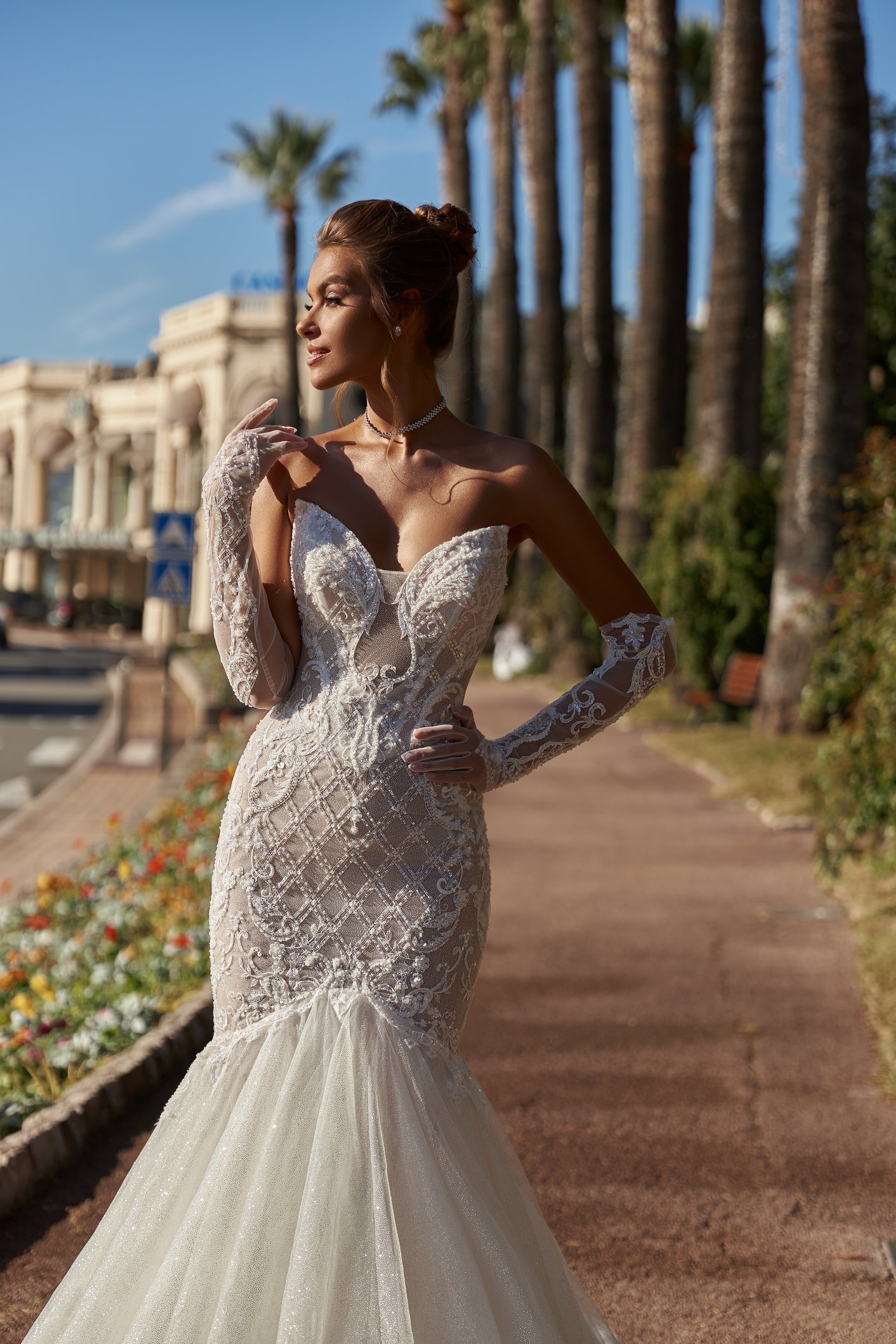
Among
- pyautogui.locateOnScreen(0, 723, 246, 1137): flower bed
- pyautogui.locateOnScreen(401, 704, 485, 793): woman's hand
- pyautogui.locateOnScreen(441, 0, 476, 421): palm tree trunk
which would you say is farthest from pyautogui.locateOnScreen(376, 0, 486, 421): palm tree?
pyautogui.locateOnScreen(401, 704, 485, 793): woman's hand

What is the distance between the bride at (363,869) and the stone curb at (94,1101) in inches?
64.6

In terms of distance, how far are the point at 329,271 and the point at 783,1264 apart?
279cm

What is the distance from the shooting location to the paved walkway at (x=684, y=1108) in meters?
3.62

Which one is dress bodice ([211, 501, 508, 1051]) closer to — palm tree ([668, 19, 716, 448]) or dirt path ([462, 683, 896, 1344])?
dirt path ([462, 683, 896, 1344])

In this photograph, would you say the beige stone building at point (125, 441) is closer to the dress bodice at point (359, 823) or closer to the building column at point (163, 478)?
the building column at point (163, 478)

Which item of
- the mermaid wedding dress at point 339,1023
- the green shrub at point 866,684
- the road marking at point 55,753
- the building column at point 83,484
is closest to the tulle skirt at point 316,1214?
the mermaid wedding dress at point 339,1023

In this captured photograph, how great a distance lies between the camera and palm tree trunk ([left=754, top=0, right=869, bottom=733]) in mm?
12961

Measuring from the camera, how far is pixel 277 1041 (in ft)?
8.38

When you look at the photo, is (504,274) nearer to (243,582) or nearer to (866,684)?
(866,684)

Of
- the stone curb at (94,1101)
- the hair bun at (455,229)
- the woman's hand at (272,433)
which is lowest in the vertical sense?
the stone curb at (94,1101)

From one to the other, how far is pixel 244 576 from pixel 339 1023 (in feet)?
2.76

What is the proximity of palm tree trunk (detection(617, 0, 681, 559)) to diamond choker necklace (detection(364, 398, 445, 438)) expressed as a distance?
18150 mm

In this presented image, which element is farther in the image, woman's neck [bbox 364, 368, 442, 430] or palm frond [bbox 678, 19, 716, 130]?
palm frond [bbox 678, 19, 716, 130]

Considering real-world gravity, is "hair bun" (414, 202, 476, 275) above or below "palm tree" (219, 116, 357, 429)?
below
